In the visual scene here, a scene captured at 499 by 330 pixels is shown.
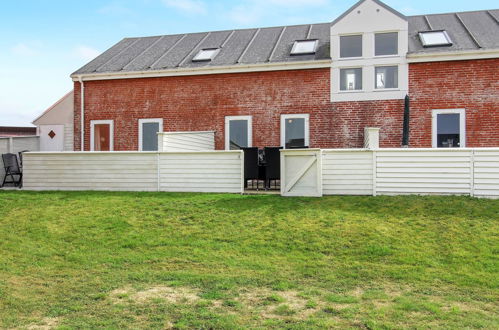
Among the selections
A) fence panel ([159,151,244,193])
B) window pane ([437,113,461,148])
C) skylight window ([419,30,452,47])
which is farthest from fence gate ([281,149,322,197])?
skylight window ([419,30,452,47])

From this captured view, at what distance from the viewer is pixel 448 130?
1305 centimetres

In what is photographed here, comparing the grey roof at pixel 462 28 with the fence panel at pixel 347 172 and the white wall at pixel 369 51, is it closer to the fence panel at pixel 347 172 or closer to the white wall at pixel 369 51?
the white wall at pixel 369 51

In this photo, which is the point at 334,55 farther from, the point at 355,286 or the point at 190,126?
the point at 355,286

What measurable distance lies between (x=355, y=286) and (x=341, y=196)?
4.33m

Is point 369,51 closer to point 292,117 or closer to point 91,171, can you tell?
point 292,117

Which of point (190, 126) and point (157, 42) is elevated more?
point (157, 42)

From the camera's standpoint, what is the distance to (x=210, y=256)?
645cm

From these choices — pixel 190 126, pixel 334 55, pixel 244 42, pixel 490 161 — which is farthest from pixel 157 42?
pixel 490 161

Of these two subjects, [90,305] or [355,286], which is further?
[355,286]

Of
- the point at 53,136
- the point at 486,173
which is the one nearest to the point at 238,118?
the point at 486,173

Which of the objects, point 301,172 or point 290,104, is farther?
point 290,104

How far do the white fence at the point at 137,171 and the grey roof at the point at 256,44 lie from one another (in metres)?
5.42

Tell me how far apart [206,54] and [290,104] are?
4.07m

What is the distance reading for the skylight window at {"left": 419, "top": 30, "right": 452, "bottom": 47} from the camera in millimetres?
13438
